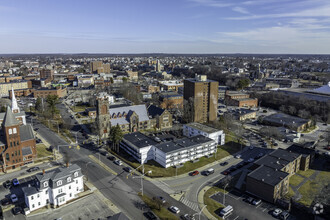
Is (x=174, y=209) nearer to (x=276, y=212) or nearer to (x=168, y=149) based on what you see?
(x=276, y=212)

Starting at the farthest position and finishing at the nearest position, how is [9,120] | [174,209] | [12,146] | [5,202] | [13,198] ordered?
1. [12,146]
2. [9,120]
3. [13,198]
4. [5,202]
5. [174,209]

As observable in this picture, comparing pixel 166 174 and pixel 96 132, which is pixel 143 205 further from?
pixel 96 132

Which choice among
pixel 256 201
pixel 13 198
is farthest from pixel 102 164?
pixel 256 201

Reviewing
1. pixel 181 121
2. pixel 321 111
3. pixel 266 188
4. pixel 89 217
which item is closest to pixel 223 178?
pixel 266 188

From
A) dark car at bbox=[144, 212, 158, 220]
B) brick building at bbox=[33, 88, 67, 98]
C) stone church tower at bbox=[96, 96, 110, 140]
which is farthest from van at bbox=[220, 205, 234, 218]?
brick building at bbox=[33, 88, 67, 98]

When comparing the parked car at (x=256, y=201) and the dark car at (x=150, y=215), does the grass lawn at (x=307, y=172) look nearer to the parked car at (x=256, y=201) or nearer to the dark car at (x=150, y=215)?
the parked car at (x=256, y=201)

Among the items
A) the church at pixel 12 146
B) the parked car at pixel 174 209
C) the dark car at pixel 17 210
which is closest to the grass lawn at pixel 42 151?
the church at pixel 12 146
